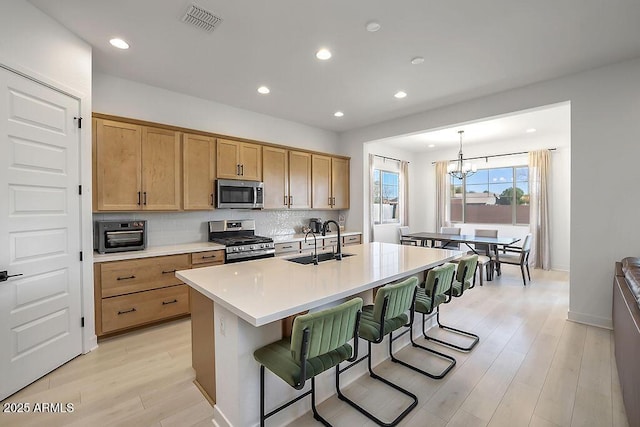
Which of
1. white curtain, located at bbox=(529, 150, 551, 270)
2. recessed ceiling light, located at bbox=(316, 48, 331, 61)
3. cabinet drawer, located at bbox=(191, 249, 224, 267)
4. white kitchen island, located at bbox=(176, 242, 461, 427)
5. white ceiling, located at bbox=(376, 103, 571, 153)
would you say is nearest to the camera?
white kitchen island, located at bbox=(176, 242, 461, 427)

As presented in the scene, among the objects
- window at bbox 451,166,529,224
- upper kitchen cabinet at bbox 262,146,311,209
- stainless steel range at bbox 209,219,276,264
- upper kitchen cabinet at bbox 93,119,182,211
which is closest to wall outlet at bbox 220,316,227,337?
stainless steel range at bbox 209,219,276,264

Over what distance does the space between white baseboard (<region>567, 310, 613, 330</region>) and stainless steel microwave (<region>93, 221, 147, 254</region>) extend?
5.00 m

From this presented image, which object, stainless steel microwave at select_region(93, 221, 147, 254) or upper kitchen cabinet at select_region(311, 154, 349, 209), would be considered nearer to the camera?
stainless steel microwave at select_region(93, 221, 147, 254)

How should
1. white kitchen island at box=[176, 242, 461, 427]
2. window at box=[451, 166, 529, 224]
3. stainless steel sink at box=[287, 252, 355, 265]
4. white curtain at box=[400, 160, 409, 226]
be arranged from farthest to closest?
white curtain at box=[400, 160, 409, 226] → window at box=[451, 166, 529, 224] → stainless steel sink at box=[287, 252, 355, 265] → white kitchen island at box=[176, 242, 461, 427]

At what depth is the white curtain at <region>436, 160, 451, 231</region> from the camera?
7.53 m

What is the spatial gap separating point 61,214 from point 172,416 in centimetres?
190

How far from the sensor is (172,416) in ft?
6.07

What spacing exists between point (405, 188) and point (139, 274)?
21.1ft

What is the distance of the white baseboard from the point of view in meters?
3.11

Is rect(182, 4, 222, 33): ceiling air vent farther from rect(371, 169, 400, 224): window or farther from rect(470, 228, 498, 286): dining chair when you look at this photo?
rect(371, 169, 400, 224): window

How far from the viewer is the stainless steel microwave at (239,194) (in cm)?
390

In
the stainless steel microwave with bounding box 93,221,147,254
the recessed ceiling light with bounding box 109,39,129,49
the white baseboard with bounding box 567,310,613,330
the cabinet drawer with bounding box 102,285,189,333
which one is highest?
the recessed ceiling light with bounding box 109,39,129,49

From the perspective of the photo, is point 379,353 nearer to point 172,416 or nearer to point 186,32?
point 172,416

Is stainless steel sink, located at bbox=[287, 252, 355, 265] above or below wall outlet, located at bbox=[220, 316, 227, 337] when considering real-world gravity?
above
